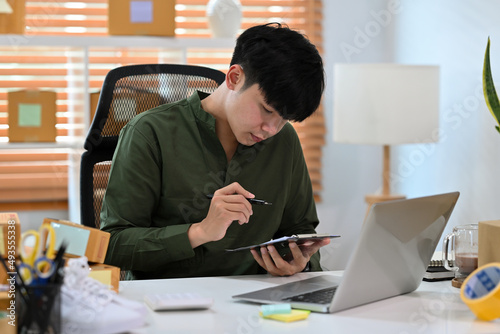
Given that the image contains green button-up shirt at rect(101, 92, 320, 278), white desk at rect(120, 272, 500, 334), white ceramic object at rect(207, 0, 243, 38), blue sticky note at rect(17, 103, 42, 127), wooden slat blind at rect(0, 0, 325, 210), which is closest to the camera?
white desk at rect(120, 272, 500, 334)

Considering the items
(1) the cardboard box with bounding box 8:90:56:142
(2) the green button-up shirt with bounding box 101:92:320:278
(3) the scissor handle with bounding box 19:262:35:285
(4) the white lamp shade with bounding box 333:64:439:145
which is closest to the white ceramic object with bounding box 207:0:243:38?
(4) the white lamp shade with bounding box 333:64:439:145

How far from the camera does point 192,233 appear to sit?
1.47 m

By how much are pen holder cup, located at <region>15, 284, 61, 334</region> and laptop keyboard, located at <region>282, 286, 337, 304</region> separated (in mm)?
434

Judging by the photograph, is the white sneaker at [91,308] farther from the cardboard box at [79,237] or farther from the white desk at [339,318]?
the cardboard box at [79,237]

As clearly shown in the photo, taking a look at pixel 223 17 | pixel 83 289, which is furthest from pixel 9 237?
pixel 223 17

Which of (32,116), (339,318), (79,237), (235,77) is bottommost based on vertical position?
(339,318)

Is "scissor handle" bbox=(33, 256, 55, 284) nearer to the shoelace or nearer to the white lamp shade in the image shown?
the shoelace

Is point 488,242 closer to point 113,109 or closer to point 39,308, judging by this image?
point 39,308

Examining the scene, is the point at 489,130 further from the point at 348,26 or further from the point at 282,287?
the point at 282,287

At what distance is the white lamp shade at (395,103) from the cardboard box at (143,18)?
86 cm

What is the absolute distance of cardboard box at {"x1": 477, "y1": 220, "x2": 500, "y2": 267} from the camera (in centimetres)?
124

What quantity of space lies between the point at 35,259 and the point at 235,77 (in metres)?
0.79

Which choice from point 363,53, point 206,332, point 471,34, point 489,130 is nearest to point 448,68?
point 471,34

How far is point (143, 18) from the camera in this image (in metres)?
2.97
